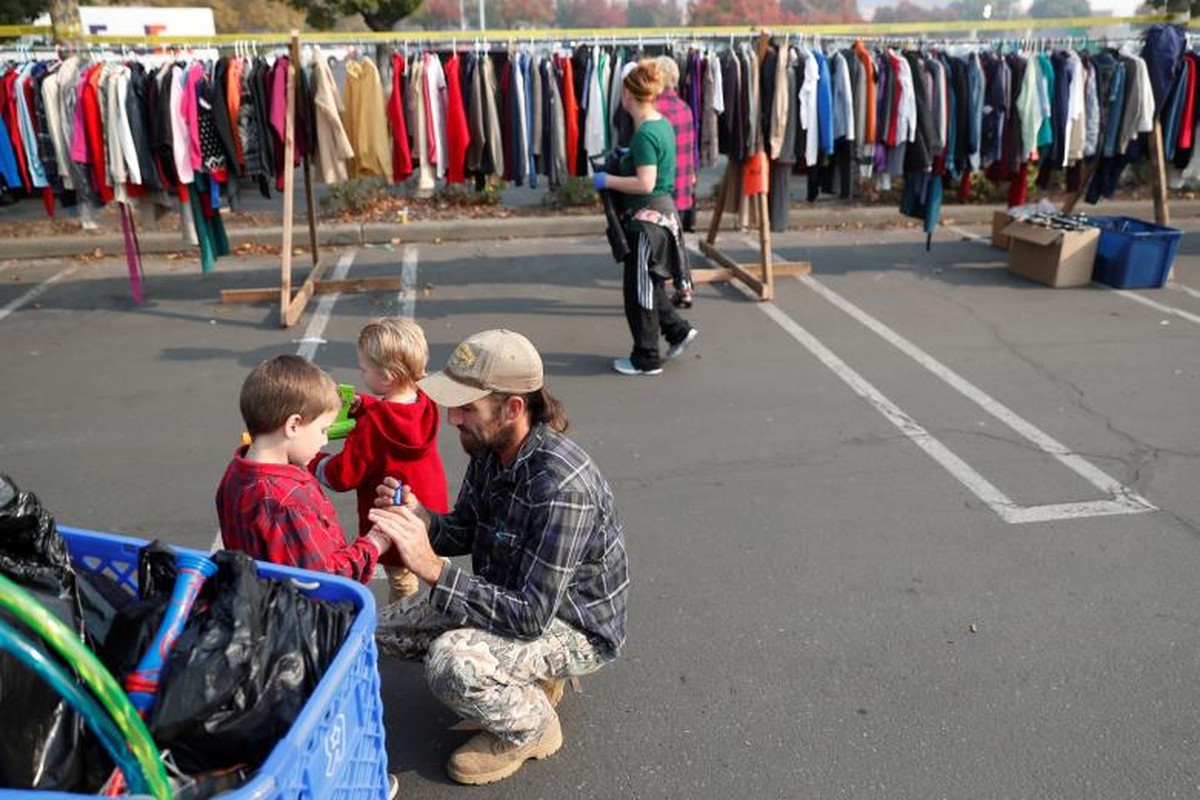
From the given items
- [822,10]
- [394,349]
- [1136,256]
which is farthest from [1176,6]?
[822,10]

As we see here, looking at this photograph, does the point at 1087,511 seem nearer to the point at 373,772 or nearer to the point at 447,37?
the point at 373,772

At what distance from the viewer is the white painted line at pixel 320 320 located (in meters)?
6.74

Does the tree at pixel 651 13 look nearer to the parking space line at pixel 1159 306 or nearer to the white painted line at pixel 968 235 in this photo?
the white painted line at pixel 968 235

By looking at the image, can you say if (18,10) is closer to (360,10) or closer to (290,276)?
(360,10)

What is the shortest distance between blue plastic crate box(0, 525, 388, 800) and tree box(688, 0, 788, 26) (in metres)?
25.4

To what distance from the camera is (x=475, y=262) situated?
30.4ft

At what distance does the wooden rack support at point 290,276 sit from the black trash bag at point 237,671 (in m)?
5.62

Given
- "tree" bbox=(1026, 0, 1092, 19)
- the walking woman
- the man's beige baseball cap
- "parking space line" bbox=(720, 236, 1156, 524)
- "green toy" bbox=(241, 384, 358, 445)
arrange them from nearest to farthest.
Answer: the man's beige baseball cap, "green toy" bbox=(241, 384, 358, 445), "parking space line" bbox=(720, 236, 1156, 524), the walking woman, "tree" bbox=(1026, 0, 1092, 19)

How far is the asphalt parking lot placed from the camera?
299cm

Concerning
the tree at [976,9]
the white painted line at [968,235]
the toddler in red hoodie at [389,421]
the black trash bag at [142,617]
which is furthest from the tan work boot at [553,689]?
the tree at [976,9]

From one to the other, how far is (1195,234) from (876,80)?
4.77 metres

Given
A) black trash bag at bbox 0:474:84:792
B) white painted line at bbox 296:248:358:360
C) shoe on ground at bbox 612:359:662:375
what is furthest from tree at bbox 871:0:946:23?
black trash bag at bbox 0:474:84:792

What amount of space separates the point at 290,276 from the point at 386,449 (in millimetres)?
4895

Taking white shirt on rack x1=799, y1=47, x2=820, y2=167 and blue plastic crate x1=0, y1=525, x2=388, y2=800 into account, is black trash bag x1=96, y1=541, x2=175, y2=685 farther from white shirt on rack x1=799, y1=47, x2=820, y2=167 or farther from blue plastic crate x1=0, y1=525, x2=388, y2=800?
white shirt on rack x1=799, y1=47, x2=820, y2=167
